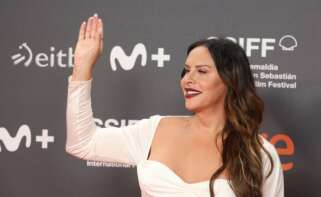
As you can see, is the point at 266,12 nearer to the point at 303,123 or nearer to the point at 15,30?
the point at 303,123

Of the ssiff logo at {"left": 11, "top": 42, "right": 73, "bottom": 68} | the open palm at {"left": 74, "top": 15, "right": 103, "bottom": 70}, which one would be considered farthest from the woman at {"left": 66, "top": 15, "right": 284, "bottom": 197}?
the ssiff logo at {"left": 11, "top": 42, "right": 73, "bottom": 68}

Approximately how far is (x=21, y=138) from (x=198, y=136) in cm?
79

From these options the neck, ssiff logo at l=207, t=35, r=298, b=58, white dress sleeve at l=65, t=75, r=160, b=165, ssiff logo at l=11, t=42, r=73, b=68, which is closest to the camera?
white dress sleeve at l=65, t=75, r=160, b=165

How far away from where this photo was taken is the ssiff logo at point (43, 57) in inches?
74.9

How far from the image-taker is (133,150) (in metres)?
1.52

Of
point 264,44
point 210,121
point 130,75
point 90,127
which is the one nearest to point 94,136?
point 90,127

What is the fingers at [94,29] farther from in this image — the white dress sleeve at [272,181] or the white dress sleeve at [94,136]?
the white dress sleeve at [272,181]

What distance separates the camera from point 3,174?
1974 millimetres

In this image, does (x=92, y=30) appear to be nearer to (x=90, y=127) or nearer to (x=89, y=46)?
(x=89, y=46)

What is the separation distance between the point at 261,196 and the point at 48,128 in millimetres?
896

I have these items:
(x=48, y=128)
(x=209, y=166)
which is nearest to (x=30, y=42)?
(x=48, y=128)

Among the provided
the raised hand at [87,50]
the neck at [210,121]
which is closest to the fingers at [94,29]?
the raised hand at [87,50]

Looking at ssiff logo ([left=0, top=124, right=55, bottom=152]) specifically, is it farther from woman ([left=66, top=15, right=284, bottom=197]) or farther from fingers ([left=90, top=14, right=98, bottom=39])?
fingers ([left=90, top=14, right=98, bottom=39])

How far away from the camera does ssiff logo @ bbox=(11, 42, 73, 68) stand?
6.24ft
